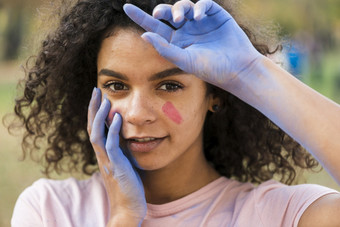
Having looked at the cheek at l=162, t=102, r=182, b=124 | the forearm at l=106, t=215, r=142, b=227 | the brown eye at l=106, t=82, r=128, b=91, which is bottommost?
the forearm at l=106, t=215, r=142, b=227

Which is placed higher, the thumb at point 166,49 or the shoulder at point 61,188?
the thumb at point 166,49

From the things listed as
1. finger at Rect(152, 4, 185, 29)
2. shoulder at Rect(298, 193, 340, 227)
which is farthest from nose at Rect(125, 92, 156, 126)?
shoulder at Rect(298, 193, 340, 227)

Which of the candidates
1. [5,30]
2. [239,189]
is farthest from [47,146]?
[5,30]

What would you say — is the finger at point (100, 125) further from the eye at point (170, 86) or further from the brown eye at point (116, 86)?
the eye at point (170, 86)

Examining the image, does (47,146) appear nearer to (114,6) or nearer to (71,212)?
(71,212)

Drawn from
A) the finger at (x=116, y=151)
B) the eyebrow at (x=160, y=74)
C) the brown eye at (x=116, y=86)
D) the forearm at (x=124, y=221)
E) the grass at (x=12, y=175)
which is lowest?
the grass at (x=12, y=175)

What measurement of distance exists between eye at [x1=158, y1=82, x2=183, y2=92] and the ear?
249 millimetres

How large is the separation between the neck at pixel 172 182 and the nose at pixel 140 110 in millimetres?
358

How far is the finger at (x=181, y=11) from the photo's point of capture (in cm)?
183

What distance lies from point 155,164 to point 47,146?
88 cm

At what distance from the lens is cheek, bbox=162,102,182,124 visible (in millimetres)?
2070

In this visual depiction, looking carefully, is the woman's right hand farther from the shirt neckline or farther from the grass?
the grass

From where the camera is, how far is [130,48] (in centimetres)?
205

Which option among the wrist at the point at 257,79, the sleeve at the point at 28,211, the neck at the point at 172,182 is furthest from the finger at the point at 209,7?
the sleeve at the point at 28,211
